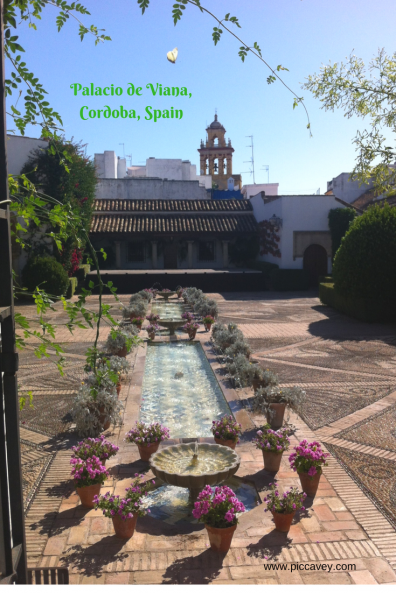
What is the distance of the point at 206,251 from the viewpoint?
3042 centimetres

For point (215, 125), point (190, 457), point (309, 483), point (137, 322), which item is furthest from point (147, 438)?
point (215, 125)

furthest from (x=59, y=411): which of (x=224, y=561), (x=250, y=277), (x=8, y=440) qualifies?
(x=250, y=277)

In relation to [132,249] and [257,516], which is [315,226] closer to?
[132,249]

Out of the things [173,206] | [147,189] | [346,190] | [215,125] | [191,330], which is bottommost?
[191,330]

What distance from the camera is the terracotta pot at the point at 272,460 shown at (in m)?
5.09

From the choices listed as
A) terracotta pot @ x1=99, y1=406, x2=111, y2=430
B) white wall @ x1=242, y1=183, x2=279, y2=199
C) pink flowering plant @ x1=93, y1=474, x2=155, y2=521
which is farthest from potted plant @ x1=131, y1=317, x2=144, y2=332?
white wall @ x1=242, y1=183, x2=279, y2=199

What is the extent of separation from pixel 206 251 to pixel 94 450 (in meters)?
25.9

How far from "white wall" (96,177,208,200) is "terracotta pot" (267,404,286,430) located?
3047cm

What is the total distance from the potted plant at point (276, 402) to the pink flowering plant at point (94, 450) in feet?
6.99

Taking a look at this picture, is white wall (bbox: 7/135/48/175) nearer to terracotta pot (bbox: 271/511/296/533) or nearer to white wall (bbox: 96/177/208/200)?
white wall (bbox: 96/177/208/200)

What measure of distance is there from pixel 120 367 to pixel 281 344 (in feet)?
16.6

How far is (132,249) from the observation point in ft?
97.8

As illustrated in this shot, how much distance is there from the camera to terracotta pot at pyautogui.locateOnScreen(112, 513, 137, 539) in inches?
155

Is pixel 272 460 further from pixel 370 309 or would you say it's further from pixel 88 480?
pixel 370 309
